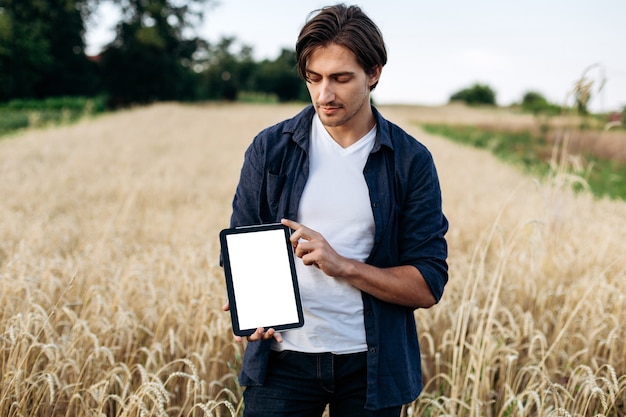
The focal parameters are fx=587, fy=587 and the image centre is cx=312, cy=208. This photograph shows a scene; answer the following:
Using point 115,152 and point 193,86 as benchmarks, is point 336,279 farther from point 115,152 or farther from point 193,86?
point 193,86

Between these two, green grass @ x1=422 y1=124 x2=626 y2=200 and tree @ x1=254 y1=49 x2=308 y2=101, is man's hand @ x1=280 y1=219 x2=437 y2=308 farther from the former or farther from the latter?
tree @ x1=254 y1=49 x2=308 y2=101

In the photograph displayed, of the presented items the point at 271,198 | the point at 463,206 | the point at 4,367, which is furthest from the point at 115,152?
the point at 271,198

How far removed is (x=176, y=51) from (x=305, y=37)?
183 feet

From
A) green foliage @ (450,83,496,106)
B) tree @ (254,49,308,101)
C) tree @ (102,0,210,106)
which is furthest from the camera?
green foliage @ (450,83,496,106)

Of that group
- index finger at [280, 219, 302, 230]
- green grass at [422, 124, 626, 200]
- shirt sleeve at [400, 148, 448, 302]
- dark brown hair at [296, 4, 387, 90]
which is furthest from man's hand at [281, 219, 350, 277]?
green grass at [422, 124, 626, 200]

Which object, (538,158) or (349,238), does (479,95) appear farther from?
(349,238)

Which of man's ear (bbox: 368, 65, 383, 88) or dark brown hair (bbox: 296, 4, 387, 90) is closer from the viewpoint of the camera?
dark brown hair (bbox: 296, 4, 387, 90)

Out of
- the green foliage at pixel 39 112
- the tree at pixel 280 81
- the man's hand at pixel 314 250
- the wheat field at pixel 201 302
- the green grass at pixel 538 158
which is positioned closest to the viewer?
the man's hand at pixel 314 250

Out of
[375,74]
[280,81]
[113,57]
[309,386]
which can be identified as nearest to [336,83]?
[375,74]

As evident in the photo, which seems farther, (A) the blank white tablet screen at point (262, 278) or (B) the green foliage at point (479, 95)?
(B) the green foliage at point (479, 95)

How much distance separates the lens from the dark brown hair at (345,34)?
1.61m

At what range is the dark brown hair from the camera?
63.5 inches

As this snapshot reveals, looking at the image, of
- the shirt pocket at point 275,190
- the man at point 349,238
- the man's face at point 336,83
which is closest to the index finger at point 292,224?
the man at point 349,238

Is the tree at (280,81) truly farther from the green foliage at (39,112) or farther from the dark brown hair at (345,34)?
the dark brown hair at (345,34)
